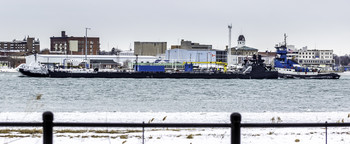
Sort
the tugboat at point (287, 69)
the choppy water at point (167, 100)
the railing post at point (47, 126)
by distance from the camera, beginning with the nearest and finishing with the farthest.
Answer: the railing post at point (47, 126) → the choppy water at point (167, 100) → the tugboat at point (287, 69)

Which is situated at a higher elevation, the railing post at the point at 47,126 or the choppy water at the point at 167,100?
the railing post at the point at 47,126

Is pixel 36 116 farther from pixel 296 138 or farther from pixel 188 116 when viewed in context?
pixel 296 138

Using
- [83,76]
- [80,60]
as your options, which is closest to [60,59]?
[80,60]

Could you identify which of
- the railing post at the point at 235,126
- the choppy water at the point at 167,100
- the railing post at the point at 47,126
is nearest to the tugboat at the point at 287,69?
the choppy water at the point at 167,100

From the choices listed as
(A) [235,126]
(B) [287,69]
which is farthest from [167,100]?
(B) [287,69]

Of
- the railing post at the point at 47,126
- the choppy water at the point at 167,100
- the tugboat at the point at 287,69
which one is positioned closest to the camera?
the railing post at the point at 47,126

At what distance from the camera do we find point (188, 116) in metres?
21.8

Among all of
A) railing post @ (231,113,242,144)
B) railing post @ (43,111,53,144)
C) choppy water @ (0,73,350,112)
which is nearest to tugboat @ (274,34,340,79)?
choppy water @ (0,73,350,112)

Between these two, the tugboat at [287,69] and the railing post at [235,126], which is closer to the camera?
the railing post at [235,126]

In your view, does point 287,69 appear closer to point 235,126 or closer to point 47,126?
point 235,126

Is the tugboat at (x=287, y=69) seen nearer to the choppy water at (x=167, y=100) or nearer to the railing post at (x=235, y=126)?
the choppy water at (x=167, y=100)

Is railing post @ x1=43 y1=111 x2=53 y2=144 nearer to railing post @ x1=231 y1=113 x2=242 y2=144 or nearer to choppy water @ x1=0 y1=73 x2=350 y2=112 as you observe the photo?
railing post @ x1=231 y1=113 x2=242 y2=144

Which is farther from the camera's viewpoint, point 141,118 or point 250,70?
point 250,70

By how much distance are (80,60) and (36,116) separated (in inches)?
6443
